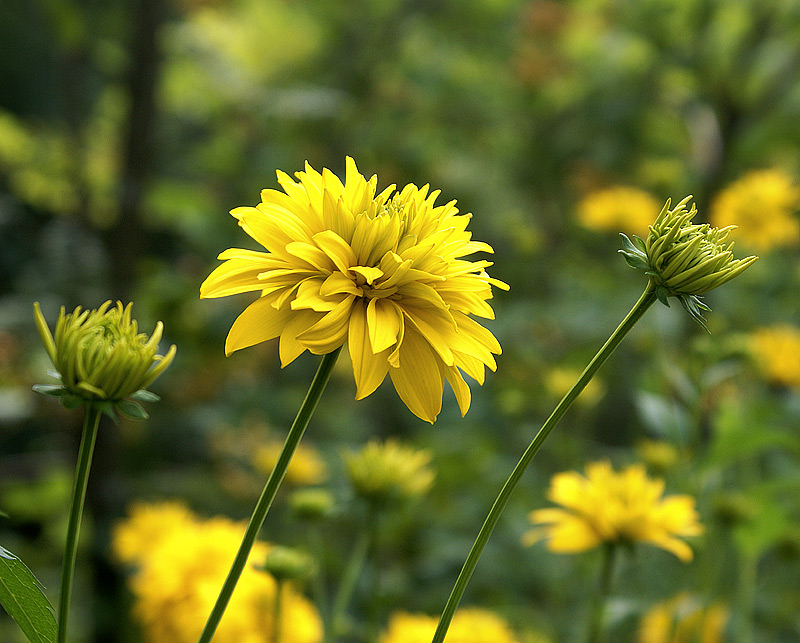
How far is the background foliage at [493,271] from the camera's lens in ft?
2.62

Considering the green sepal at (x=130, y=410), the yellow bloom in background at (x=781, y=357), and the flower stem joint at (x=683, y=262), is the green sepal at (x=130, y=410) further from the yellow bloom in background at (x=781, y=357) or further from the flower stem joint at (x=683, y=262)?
the yellow bloom in background at (x=781, y=357)

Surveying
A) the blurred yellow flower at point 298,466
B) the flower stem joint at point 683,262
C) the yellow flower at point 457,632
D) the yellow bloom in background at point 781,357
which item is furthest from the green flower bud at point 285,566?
the yellow bloom in background at point 781,357

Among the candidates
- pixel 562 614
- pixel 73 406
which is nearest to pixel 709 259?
pixel 73 406

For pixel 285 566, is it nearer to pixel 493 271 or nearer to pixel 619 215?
pixel 619 215

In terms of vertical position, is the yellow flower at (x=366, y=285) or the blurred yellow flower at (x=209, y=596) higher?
the yellow flower at (x=366, y=285)

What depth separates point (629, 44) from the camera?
4.66 feet

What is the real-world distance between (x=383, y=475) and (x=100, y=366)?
0.27 metres

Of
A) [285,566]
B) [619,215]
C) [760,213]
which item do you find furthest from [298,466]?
[760,213]

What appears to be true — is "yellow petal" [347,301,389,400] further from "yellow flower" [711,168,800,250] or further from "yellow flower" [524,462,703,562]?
"yellow flower" [711,168,800,250]

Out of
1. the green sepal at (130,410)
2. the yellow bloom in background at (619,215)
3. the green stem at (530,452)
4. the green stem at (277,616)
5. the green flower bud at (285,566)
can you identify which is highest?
the yellow bloom in background at (619,215)

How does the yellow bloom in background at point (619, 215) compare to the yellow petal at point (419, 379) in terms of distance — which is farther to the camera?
the yellow bloom in background at point (619, 215)

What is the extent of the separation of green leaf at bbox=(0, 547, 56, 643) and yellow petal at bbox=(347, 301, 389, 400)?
12 cm

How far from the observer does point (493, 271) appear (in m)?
1.69

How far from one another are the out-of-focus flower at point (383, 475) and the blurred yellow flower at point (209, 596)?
84mm
